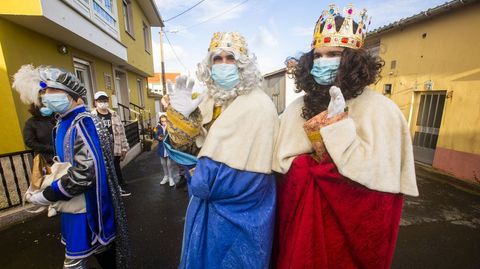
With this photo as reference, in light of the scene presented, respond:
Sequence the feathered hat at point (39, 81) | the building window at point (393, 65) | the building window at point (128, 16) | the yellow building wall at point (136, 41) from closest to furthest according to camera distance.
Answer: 1. the feathered hat at point (39, 81)
2. the building window at point (393, 65)
3. the yellow building wall at point (136, 41)
4. the building window at point (128, 16)

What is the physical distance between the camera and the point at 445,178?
5.85 m

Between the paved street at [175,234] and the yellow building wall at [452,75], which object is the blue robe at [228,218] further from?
the yellow building wall at [452,75]

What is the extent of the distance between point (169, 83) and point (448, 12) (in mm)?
8133

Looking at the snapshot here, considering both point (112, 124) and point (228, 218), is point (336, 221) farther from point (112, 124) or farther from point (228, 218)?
point (112, 124)

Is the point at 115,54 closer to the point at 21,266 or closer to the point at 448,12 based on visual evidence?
the point at 21,266

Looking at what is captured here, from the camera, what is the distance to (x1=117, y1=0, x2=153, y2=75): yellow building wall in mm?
8536

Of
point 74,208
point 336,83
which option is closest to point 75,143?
point 74,208

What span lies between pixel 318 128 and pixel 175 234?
284 centimetres

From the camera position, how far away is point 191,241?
4.67 feet

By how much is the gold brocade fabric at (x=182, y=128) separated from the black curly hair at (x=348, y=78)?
69cm

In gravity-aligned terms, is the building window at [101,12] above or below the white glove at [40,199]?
above

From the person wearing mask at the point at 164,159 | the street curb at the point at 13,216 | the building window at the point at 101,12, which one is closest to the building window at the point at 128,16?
the building window at the point at 101,12

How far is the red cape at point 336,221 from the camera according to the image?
1244 millimetres

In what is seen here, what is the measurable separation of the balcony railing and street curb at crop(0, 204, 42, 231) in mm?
129
